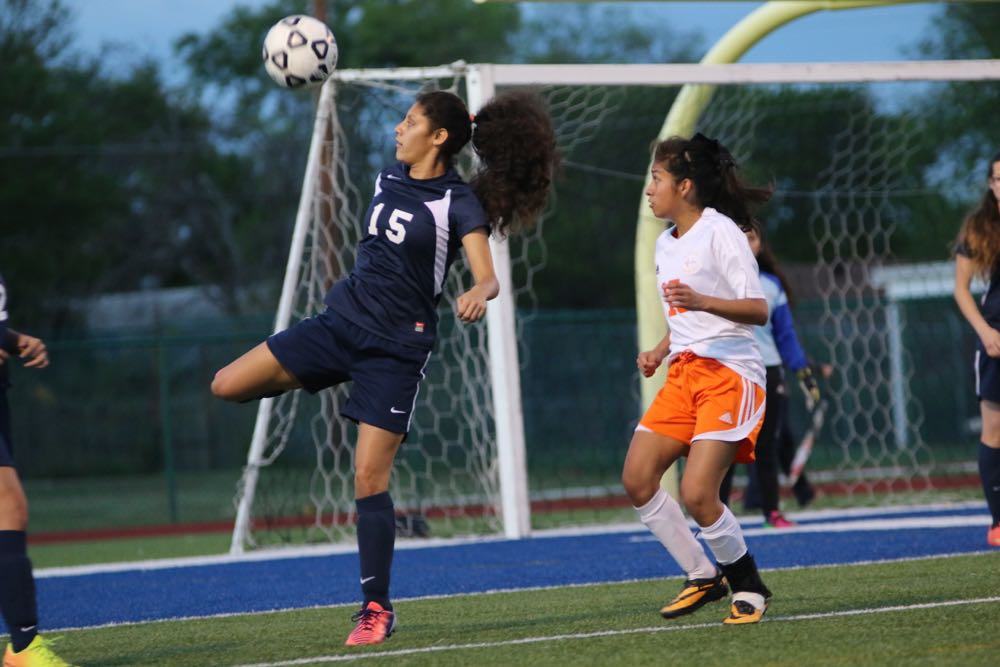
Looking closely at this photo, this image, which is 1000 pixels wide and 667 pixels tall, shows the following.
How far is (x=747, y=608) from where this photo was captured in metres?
5.44

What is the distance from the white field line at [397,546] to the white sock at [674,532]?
13.1 ft

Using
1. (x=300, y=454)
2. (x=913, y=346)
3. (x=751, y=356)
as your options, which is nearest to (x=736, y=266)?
(x=751, y=356)

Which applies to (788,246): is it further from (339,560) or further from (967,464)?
(339,560)

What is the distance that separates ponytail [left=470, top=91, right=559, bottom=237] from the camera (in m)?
5.73

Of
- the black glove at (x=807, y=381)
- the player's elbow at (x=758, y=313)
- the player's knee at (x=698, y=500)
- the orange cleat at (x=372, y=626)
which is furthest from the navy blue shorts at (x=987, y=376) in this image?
the orange cleat at (x=372, y=626)

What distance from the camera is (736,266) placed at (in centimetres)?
553

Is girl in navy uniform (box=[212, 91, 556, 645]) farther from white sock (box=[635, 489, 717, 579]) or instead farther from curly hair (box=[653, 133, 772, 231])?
white sock (box=[635, 489, 717, 579])

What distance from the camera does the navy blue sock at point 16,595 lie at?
16.0 ft

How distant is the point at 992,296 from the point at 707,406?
2.82m

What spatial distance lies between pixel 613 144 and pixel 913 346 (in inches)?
408

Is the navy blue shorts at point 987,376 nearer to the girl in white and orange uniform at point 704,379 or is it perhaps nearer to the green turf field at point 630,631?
the green turf field at point 630,631

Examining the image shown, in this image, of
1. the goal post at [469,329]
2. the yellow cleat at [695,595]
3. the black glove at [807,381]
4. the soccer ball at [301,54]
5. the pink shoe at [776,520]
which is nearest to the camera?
the yellow cleat at [695,595]

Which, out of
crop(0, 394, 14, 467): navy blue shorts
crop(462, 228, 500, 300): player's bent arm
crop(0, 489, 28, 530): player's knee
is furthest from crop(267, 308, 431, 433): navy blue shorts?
crop(0, 489, 28, 530): player's knee

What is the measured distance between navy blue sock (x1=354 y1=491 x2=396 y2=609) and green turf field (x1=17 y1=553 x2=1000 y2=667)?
0.67 feet
